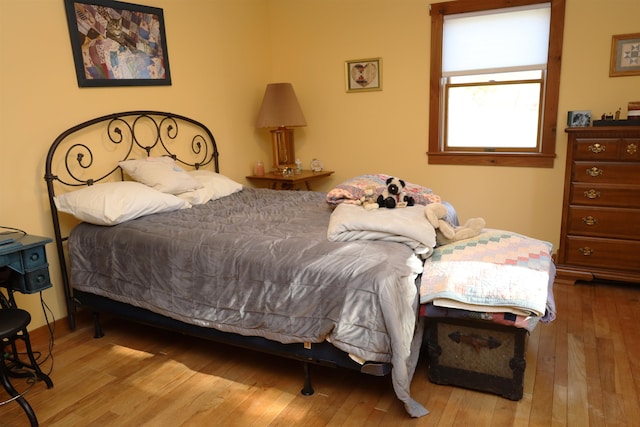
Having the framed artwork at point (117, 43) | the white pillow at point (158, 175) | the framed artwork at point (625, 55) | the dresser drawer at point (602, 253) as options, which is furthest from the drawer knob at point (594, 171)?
the framed artwork at point (117, 43)

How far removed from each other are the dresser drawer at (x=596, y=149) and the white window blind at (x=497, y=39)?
2.52ft

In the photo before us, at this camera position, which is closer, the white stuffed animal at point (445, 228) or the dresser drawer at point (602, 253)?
the white stuffed animal at point (445, 228)

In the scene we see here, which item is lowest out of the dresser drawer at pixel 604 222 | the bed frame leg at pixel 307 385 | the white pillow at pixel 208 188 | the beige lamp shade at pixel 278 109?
the bed frame leg at pixel 307 385

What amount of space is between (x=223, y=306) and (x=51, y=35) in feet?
6.29

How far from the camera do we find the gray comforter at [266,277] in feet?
6.10

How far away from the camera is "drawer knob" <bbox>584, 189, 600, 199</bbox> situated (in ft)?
10.3

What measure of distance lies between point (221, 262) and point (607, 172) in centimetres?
253

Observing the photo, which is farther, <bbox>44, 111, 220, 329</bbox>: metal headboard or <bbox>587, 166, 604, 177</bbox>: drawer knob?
<bbox>587, 166, 604, 177</bbox>: drawer knob

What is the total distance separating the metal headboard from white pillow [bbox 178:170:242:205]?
32 centimetres

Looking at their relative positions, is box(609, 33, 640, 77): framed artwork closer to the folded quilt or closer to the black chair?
the folded quilt

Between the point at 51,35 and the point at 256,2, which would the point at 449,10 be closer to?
the point at 256,2

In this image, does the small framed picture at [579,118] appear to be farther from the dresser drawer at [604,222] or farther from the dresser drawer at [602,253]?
the dresser drawer at [602,253]

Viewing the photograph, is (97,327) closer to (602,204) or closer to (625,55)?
(602,204)

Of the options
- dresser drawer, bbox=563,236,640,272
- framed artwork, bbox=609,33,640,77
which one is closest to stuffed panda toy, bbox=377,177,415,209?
dresser drawer, bbox=563,236,640,272
